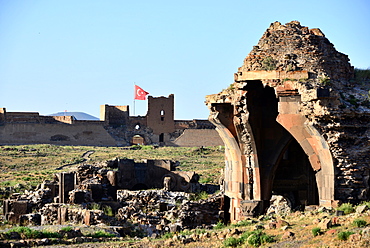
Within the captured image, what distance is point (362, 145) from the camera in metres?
16.3

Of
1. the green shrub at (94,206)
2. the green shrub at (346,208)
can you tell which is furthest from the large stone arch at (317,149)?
the green shrub at (94,206)

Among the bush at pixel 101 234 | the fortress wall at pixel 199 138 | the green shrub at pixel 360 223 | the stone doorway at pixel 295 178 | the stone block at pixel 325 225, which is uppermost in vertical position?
the fortress wall at pixel 199 138

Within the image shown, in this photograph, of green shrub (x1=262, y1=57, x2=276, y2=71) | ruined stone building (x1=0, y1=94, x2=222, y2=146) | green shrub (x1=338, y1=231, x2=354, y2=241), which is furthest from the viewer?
ruined stone building (x1=0, y1=94, x2=222, y2=146)

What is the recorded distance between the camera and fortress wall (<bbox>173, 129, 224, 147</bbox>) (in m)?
56.4

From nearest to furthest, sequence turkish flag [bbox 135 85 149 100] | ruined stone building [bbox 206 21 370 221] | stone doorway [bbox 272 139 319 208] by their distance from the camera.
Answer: ruined stone building [bbox 206 21 370 221]
stone doorway [bbox 272 139 319 208]
turkish flag [bbox 135 85 149 100]

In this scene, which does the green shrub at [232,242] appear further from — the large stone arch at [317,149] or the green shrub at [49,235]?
the large stone arch at [317,149]

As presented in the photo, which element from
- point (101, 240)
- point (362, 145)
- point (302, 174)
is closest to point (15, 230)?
point (101, 240)

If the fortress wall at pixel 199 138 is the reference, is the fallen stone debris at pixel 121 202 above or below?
below

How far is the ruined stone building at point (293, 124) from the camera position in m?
16.3

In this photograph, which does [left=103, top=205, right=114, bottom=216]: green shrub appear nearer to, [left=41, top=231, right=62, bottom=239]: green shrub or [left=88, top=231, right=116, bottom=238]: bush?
[left=88, top=231, right=116, bottom=238]: bush

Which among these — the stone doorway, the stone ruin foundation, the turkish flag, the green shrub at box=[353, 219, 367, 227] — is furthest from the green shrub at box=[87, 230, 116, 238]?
the turkish flag

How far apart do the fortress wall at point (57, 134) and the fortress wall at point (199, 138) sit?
18.1 ft

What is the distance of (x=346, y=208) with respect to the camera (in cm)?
1540

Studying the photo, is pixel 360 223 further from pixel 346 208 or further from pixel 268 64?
pixel 268 64
